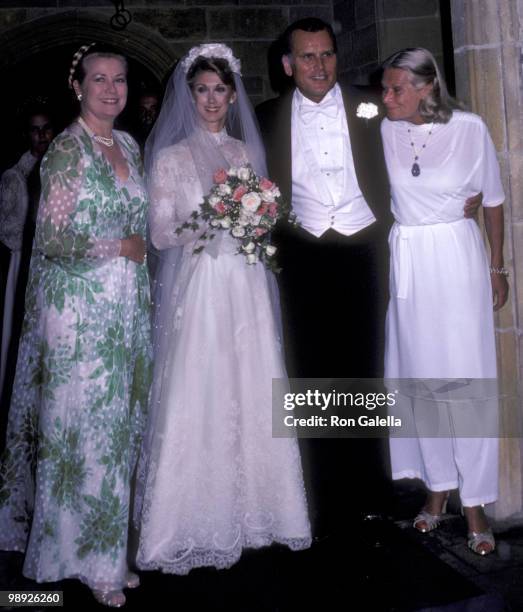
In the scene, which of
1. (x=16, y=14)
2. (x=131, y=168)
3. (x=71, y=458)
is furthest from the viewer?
(x=16, y=14)

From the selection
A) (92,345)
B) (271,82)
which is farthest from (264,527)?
(271,82)

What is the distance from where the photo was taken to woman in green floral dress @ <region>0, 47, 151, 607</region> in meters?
2.92

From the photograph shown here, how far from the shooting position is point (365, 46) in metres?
5.89

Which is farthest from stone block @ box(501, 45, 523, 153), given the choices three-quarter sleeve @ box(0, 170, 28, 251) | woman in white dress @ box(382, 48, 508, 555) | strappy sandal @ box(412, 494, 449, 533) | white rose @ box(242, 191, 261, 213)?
three-quarter sleeve @ box(0, 170, 28, 251)

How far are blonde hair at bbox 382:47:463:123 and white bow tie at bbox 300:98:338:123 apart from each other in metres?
0.37

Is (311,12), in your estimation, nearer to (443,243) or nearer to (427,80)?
(427,80)

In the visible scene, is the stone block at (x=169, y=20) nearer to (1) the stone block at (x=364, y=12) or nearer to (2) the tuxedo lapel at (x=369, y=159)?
(1) the stone block at (x=364, y=12)

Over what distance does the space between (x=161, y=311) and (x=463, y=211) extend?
151cm

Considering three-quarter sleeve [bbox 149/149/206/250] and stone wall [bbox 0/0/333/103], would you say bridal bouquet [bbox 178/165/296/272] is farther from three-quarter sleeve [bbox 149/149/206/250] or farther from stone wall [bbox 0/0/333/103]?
stone wall [bbox 0/0/333/103]

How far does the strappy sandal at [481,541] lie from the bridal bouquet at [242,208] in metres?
1.67

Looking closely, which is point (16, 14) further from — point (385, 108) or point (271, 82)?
point (385, 108)

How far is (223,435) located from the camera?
3283 millimetres

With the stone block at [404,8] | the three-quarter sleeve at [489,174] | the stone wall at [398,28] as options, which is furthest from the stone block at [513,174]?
the stone block at [404,8]

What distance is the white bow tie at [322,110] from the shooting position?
3.67 metres
